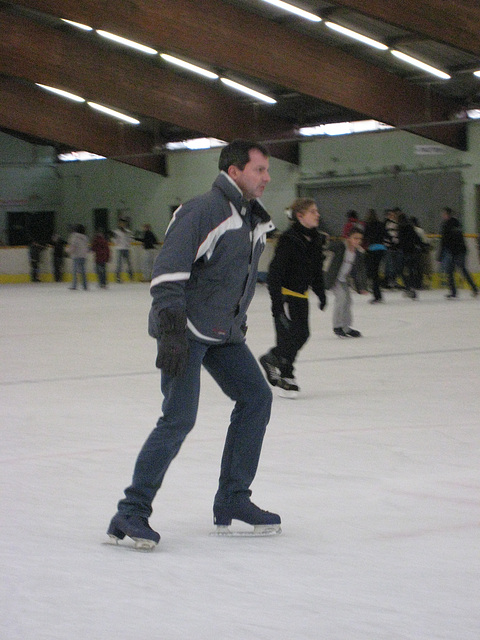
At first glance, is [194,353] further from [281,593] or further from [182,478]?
[182,478]

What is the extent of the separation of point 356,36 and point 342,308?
10.7 meters

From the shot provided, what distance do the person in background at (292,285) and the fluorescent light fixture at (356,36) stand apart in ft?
43.8

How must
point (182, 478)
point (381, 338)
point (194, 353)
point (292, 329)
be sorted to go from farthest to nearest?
point (381, 338)
point (292, 329)
point (182, 478)
point (194, 353)

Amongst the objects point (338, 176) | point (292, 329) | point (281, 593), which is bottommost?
point (281, 593)

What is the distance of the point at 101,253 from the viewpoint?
24531mm

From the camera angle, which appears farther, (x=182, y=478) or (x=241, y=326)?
(x=182, y=478)

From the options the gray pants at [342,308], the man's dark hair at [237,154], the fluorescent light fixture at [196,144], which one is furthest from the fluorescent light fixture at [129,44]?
the man's dark hair at [237,154]

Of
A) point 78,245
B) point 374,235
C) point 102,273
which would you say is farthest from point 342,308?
point 102,273

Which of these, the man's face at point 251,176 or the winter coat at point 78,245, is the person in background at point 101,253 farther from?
the man's face at point 251,176

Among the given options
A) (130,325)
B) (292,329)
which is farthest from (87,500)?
(130,325)

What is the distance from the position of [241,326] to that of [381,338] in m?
7.71

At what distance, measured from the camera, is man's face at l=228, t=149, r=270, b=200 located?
3.71 meters

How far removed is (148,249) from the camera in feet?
90.0

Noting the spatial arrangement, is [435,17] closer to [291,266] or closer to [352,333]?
[352,333]
